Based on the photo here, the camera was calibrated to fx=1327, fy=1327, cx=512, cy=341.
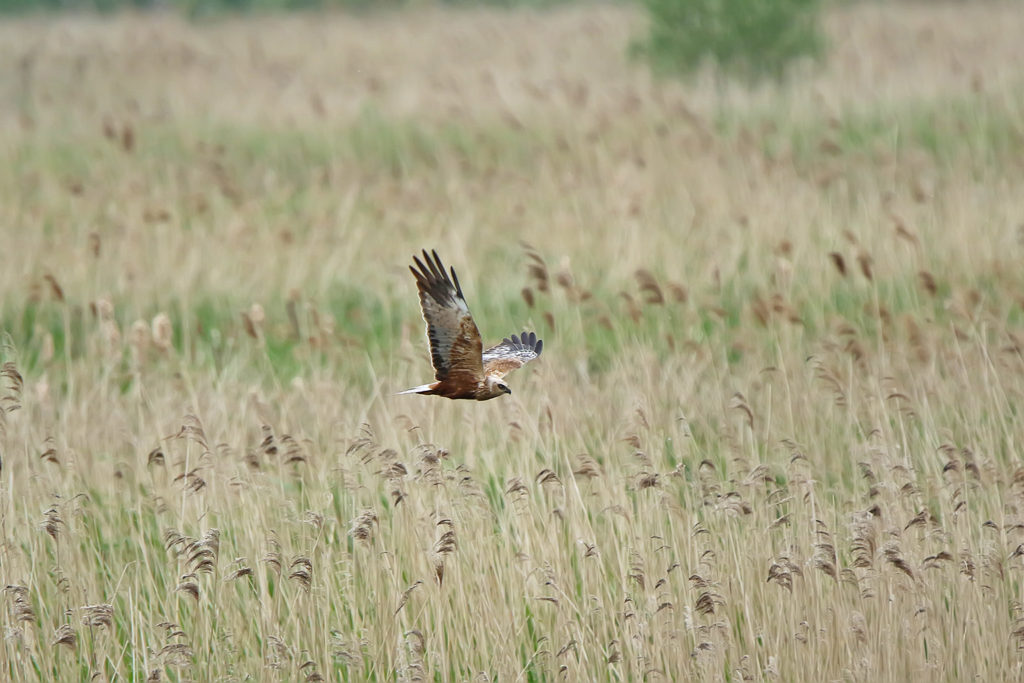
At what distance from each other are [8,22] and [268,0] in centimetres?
989

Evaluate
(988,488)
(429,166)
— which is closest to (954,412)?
(988,488)

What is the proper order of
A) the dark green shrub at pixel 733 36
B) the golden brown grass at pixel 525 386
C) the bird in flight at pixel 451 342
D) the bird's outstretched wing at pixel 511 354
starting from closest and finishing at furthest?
the bird in flight at pixel 451 342 → the golden brown grass at pixel 525 386 → the bird's outstretched wing at pixel 511 354 → the dark green shrub at pixel 733 36

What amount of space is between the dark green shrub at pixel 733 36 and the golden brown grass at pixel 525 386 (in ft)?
1.57

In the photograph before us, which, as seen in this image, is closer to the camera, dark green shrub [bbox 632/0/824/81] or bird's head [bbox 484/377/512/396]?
bird's head [bbox 484/377/512/396]

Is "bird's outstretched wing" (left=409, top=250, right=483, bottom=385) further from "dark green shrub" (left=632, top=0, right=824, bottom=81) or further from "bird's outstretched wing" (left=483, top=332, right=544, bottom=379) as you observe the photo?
"dark green shrub" (left=632, top=0, right=824, bottom=81)

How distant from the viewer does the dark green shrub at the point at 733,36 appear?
14.9 meters

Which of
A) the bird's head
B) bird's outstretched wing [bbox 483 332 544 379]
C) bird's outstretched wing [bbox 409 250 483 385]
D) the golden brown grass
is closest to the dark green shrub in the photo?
the golden brown grass

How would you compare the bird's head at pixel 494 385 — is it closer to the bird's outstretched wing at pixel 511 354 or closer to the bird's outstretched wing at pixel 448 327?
the bird's outstretched wing at pixel 448 327

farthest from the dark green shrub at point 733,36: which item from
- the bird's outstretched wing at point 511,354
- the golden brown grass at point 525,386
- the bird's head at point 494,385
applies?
the bird's head at point 494,385

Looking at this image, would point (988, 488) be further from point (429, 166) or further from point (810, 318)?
point (429, 166)

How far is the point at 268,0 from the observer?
32.7 meters

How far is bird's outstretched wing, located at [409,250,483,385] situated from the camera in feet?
13.9

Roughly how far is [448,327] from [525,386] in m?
2.37

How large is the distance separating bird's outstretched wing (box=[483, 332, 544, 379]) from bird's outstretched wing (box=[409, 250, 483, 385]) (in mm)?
437
